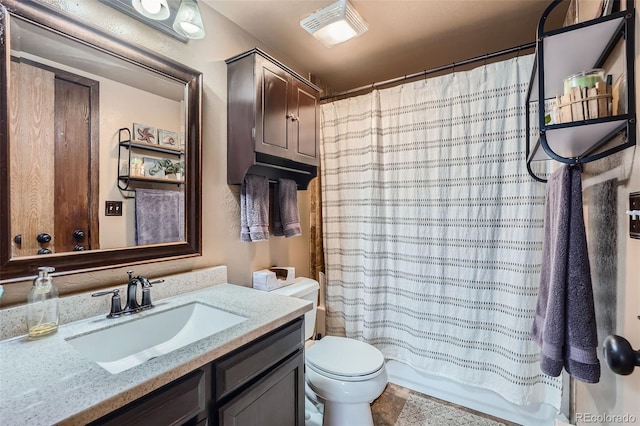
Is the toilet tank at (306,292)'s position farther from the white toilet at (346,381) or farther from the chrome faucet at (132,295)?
the chrome faucet at (132,295)

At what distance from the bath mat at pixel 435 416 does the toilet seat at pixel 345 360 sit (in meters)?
0.51

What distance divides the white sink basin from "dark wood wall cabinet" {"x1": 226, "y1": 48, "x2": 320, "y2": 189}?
28.6 inches

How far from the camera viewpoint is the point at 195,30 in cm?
134

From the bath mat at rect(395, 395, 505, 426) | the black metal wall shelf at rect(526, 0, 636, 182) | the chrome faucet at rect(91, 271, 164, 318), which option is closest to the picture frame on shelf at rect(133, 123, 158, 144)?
the chrome faucet at rect(91, 271, 164, 318)

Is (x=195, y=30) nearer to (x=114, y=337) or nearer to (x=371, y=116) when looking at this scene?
(x=371, y=116)

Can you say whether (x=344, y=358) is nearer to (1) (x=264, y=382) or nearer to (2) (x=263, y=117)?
(1) (x=264, y=382)

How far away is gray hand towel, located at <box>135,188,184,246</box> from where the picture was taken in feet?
4.08

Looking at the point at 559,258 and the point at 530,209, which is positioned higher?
the point at 530,209

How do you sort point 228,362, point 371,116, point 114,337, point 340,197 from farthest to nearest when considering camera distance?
point 340,197 → point 371,116 → point 114,337 → point 228,362

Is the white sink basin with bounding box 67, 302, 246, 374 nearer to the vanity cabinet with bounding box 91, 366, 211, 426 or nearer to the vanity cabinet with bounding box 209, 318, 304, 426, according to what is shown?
the vanity cabinet with bounding box 209, 318, 304, 426

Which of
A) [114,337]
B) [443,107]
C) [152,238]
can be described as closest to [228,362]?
[114,337]

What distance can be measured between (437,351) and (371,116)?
1.64 metres

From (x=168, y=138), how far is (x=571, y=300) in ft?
5.51

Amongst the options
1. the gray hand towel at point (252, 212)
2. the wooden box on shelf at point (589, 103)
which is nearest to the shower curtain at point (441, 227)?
the gray hand towel at point (252, 212)
